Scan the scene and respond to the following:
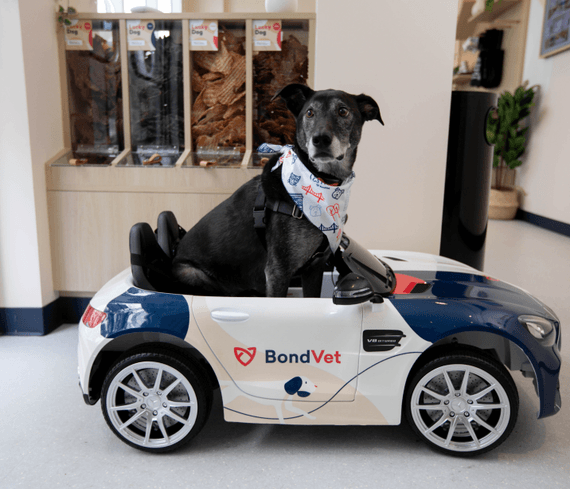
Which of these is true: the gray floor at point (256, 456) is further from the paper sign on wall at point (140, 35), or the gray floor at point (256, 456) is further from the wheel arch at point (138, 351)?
the paper sign on wall at point (140, 35)

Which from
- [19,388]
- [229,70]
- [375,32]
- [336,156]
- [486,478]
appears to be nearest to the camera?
[486,478]

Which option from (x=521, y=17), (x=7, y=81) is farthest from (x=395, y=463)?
(x=521, y=17)

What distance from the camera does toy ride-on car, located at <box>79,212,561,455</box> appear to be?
5.11ft

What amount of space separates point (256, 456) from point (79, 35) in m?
2.75

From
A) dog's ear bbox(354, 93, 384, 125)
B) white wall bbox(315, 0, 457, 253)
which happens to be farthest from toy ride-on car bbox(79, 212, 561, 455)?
white wall bbox(315, 0, 457, 253)

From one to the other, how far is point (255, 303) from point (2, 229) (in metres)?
1.94

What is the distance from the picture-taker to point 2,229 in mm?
2697

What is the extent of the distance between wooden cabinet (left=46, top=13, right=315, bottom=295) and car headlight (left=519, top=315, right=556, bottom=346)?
1.78 m

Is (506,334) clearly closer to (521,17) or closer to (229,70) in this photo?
(229,70)

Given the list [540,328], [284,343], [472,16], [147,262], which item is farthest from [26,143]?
[472,16]

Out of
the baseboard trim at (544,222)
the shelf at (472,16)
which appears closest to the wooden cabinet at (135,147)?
the baseboard trim at (544,222)

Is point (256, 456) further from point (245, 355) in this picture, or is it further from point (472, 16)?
point (472, 16)

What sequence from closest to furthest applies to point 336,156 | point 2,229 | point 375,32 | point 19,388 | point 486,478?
1. point 486,478
2. point 336,156
3. point 19,388
4. point 375,32
5. point 2,229

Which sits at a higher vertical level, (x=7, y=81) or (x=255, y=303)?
(x=7, y=81)
